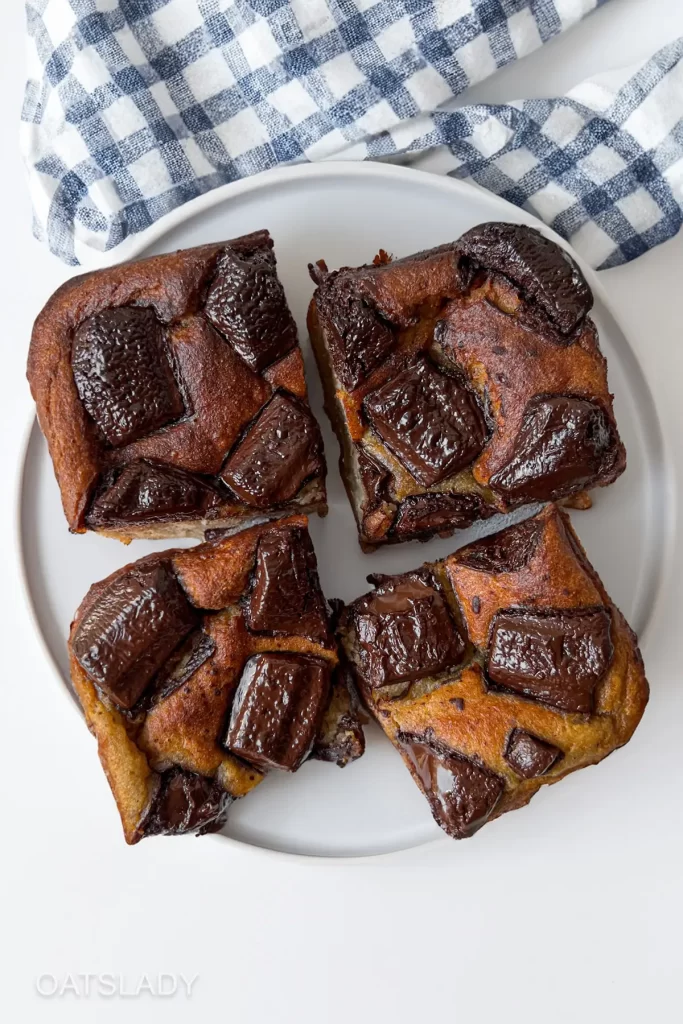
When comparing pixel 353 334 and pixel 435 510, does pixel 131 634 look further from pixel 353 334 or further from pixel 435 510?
pixel 353 334

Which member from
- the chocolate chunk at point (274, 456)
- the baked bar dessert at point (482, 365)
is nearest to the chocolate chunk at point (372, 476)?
the baked bar dessert at point (482, 365)

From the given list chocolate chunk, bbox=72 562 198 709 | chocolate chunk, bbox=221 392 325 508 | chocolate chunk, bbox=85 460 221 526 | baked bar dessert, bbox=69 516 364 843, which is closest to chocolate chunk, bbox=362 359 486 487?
chocolate chunk, bbox=221 392 325 508

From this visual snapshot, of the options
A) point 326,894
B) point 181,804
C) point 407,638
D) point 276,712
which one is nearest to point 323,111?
point 407,638

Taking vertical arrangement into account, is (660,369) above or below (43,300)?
below

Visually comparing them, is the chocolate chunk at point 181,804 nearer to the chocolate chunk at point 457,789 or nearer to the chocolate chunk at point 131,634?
the chocolate chunk at point 131,634

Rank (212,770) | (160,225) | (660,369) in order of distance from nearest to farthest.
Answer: (212,770) < (160,225) < (660,369)

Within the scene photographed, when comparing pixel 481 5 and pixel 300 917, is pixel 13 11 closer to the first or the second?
pixel 481 5

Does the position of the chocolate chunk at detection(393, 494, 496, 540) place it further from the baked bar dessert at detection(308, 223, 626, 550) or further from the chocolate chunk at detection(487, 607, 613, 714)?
the chocolate chunk at detection(487, 607, 613, 714)

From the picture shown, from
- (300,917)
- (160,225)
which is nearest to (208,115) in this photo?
(160,225)

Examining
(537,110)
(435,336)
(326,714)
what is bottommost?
(326,714)
